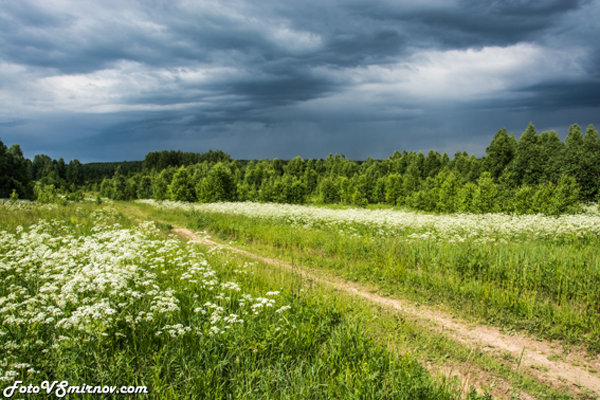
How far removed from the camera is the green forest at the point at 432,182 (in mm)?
30531

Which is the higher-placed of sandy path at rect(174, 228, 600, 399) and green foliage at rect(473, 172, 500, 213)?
green foliage at rect(473, 172, 500, 213)

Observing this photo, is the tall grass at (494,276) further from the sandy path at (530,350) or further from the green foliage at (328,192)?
the green foliage at (328,192)

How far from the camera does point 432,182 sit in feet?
159

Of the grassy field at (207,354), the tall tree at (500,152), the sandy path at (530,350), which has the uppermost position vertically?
the tall tree at (500,152)

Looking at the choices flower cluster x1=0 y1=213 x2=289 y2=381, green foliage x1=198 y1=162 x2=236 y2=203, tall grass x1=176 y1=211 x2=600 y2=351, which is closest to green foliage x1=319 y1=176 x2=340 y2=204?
green foliage x1=198 y1=162 x2=236 y2=203

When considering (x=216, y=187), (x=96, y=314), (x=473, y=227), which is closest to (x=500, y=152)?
(x=473, y=227)

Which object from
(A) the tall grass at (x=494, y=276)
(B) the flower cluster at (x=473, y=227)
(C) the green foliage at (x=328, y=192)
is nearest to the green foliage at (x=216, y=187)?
(C) the green foliage at (x=328, y=192)

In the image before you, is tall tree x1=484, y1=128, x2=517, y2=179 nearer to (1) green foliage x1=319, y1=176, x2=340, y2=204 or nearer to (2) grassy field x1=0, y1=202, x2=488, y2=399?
(1) green foliage x1=319, y1=176, x2=340, y2=204

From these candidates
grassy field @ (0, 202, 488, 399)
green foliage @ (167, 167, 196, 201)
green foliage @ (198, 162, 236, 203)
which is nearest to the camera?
grassy field @ (0, 202, 488, 399)

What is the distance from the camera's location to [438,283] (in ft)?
25.7

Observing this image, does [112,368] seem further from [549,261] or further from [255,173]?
[255,173]

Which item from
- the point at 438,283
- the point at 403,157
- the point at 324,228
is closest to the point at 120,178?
the point at 403,157

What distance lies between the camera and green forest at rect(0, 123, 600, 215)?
30531mm

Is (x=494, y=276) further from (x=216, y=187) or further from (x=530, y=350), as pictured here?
(x=216, y=187)
